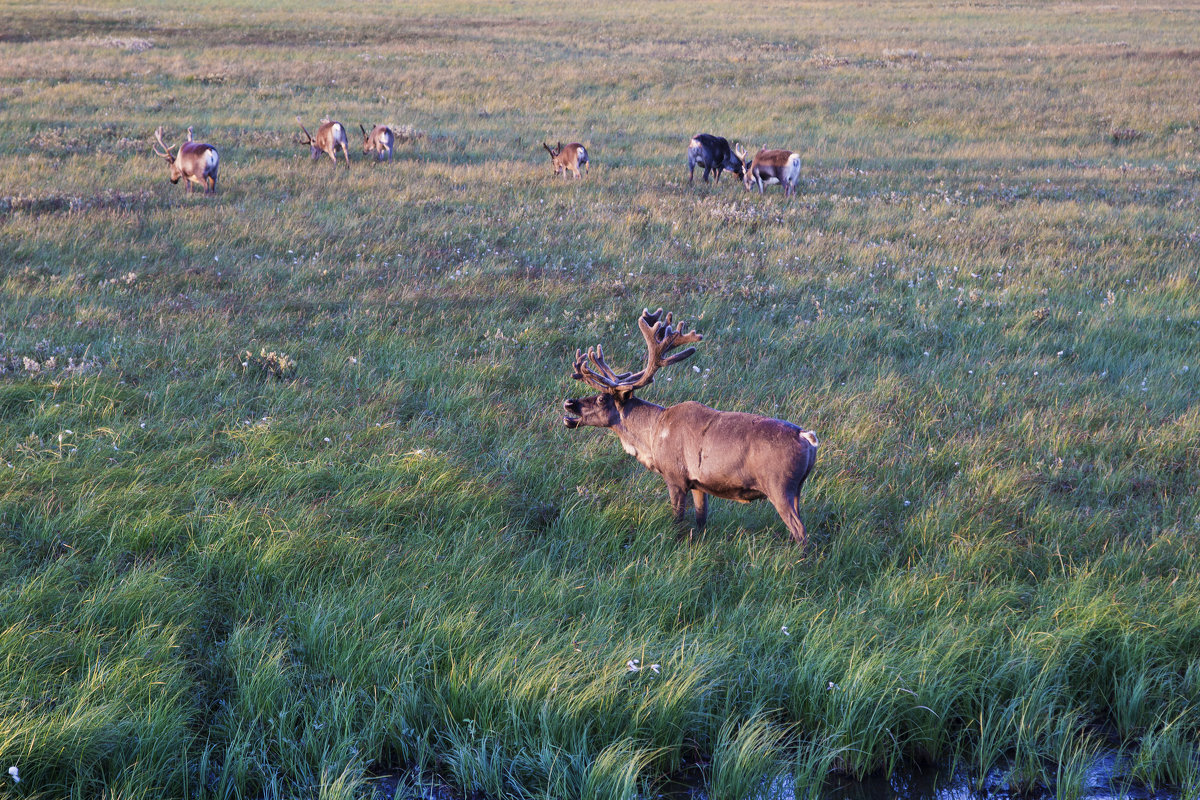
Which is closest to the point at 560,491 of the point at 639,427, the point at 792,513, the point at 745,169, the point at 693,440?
the point at 639,427

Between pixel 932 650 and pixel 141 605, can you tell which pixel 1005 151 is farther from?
pixel 141 605

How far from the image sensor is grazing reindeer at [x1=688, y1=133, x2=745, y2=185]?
18359mm

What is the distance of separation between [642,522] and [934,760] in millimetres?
2212

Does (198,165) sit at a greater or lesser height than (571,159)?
lesser

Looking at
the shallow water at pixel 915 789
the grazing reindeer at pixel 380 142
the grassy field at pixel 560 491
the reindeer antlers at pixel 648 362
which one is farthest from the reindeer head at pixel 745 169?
the shallow water at pixel 915 789

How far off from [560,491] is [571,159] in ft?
41.3

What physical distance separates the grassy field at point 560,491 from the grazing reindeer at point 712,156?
1789mm

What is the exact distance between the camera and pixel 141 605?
4434 millimetres

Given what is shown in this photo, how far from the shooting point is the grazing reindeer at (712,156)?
18.4m

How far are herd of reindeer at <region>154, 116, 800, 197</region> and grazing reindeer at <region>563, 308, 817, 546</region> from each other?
37.6 feet

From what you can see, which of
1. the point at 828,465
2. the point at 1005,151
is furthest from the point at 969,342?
the point at 1005,151

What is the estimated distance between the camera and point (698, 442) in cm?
541

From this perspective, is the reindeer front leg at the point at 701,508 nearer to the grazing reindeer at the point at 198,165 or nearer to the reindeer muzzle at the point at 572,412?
the reindeer muzzle at the point at 572,412

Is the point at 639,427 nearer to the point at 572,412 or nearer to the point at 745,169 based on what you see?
the point at 572,412
